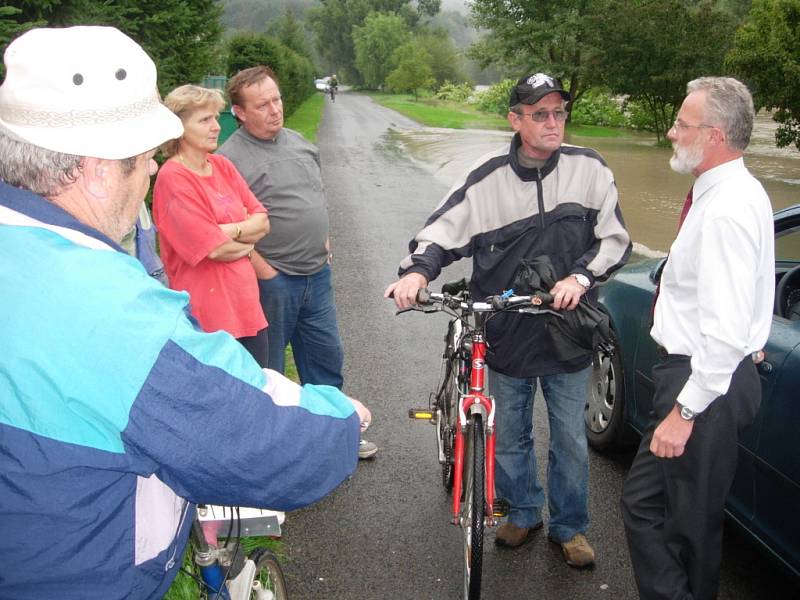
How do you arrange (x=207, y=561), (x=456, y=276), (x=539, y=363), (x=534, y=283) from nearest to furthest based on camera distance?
1. (x=207, y=561)
2. (x=534, y=283)
3. (x=539, y=363)
4. (x=456, y=276)

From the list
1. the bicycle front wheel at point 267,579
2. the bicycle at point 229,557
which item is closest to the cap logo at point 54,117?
the bicycle at point 229,557

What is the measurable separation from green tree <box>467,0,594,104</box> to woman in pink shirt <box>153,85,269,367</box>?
3017 cm

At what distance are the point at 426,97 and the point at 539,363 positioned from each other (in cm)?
6981

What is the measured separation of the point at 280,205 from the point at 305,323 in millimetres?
742

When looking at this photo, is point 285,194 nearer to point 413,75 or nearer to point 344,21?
point 413,75

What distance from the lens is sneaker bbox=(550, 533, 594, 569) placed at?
350 cm

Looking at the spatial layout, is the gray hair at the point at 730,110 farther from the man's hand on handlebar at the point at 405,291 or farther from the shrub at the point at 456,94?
the shrub at the point at 456,94

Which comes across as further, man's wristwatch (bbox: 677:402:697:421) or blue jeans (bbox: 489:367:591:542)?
blue jeans (bbox: 489:367:591:542)

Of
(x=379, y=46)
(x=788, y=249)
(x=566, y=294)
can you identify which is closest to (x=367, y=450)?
(x=566, y=294)

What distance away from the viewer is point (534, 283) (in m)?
3.10

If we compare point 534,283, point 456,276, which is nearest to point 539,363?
point 534,283

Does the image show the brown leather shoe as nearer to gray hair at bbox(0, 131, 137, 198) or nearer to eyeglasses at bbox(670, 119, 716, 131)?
eyeglasses at bbox(670, 119, 716, 131)

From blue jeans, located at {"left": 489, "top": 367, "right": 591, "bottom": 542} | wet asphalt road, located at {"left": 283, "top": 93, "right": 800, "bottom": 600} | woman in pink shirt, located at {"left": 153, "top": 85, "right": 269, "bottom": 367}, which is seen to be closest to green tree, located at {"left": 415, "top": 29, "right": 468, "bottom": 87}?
wet asphalt road, located at {"left": 283, "top": 93, "right": 800, "bottom": 600}

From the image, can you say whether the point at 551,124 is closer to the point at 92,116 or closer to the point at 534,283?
the point at 534,283
